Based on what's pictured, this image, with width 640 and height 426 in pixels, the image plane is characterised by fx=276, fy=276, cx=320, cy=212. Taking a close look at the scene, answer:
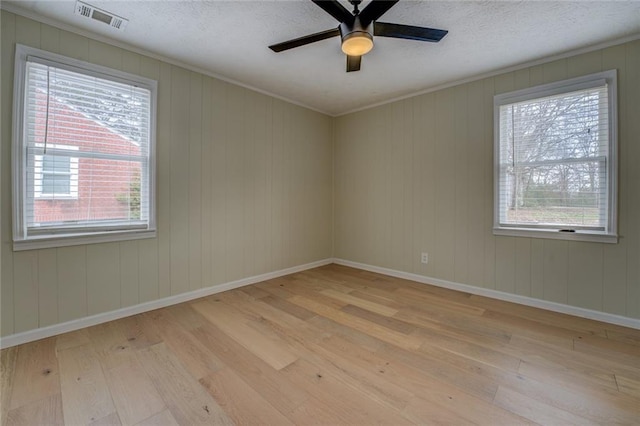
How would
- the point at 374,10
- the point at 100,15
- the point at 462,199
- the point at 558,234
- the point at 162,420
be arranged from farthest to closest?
the point at 462,199, the point at 558,234, the point at 100,15, the point at 374,10, the point at 162,420

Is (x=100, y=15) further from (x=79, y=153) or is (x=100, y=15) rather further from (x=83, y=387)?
(x=83, y=387)

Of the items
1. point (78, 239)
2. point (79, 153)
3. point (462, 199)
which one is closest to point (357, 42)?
point (462, 199)

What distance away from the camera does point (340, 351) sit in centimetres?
204

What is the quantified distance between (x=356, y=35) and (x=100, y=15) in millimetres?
2011

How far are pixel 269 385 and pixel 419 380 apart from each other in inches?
36.3

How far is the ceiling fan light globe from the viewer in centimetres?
182

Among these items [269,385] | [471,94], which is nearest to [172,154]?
[269,385]

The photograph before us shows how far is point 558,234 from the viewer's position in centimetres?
271

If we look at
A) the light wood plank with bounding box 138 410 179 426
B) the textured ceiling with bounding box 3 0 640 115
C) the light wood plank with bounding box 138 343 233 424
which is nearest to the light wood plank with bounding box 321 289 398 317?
the light wood plank with bounding box 138 343 233 424

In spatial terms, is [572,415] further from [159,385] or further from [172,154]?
[172,154]

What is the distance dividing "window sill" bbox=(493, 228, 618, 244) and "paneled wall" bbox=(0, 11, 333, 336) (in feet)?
8.46

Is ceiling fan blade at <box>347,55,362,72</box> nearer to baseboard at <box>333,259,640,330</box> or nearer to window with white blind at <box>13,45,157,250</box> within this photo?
window with white blind at <box>13,45,157,250</box>

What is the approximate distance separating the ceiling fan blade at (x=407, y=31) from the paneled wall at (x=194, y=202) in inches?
81.0

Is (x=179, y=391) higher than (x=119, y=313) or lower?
lower
